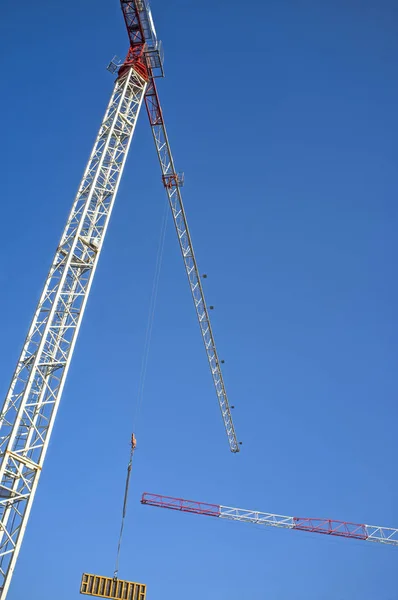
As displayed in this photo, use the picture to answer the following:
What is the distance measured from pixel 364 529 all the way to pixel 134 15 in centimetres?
7261

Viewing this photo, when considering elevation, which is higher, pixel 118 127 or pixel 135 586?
pixel 118 127

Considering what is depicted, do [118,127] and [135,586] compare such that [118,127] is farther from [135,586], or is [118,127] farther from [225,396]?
[225,396]

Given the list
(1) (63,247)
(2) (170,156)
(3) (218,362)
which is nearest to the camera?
(1) (63,247)

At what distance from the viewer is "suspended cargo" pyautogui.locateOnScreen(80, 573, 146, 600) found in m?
36.7

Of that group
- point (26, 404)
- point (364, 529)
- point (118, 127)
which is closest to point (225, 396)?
point (364, 529)

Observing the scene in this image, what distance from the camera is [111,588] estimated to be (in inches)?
1459

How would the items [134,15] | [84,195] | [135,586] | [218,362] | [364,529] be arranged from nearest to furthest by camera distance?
[84,195] → [135,586] → [134,15] → [218,362] → [364,529]

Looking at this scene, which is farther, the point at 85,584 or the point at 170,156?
the point at 170,156

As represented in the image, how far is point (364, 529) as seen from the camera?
262ft

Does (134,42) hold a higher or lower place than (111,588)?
higher

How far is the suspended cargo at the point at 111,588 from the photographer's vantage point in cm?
3666

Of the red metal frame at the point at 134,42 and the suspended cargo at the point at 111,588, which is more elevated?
the red metal frame at the point at 134,42

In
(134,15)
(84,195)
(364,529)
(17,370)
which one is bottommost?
(17,370)

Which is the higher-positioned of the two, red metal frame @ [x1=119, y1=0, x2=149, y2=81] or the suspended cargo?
red metal frame @ [x1=119, y1=0, x2=149, y2=81]
